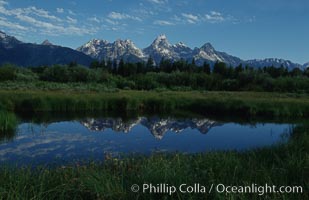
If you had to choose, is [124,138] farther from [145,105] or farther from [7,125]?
[145,105]

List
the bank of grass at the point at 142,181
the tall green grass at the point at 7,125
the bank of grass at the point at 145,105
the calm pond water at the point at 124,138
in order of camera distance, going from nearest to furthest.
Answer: the bank of grass at the point at 142,181, the calm pond water at the point at 124,138, the tall green grass at the point at 7,125, the bank of grass at the point at 145,105

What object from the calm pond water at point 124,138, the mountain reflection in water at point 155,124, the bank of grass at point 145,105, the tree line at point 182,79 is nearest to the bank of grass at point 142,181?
the calm pond water at point 124,138

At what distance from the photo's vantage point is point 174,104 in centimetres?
3925

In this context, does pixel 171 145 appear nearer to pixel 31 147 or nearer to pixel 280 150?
pixel 31 147

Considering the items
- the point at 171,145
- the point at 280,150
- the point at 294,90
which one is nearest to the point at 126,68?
the point at 294,90

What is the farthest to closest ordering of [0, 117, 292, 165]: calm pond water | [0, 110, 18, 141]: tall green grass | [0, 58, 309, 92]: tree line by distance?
[0, 58, 309, 92]: tree line, [0, 110, 18, 141]: tall green grass, [0, 117, 292, 165]: calm pond water

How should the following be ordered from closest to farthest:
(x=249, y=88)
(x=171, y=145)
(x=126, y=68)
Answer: (x=171, y=145) < (x=249, y=88) < (x=126, y=68)

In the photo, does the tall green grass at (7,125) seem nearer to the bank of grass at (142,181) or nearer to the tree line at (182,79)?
the bank of grass at (142,181)

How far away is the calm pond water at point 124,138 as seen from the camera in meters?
15.3

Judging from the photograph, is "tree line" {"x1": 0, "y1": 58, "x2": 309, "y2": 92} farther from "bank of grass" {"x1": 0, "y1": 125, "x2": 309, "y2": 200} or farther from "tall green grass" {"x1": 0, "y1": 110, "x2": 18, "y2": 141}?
"bank of grass" {"x1": 0, "y1": 125, "x2": 309, "y2": 200}

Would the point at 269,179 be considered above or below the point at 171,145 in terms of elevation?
above

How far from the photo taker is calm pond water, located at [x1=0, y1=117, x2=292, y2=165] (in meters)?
15.3

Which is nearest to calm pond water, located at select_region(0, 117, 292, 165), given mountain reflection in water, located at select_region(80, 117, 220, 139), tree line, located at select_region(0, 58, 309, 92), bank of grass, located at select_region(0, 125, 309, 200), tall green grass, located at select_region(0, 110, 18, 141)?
mountain reflection in water, located at select_region(80, 117, 220, 139)

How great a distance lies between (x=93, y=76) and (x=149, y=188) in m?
82.9
